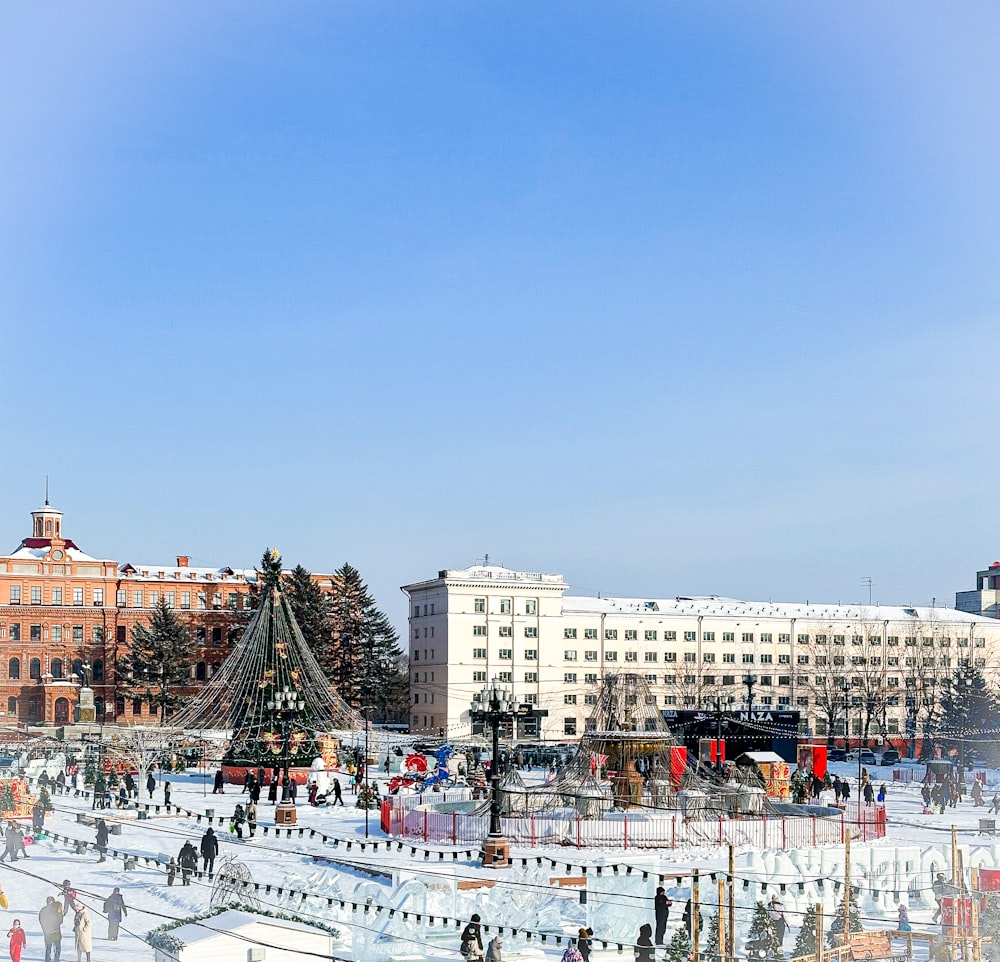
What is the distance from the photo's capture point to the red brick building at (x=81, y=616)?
9756 centimetres

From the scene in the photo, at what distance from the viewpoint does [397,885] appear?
96.9 feet

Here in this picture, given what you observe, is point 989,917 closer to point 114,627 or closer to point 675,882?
point 675,882

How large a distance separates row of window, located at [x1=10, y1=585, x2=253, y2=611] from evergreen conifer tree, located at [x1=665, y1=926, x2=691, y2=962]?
7978 cm

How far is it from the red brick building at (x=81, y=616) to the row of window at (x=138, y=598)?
7cm

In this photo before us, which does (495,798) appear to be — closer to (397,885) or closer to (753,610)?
(397,885)

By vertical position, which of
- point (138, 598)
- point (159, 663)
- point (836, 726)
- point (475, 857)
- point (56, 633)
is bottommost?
point (475, 857)

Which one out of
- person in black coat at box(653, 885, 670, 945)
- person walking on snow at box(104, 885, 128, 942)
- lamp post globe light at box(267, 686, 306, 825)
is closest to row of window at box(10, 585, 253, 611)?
lamp post globe light at box(267, 686, 306, 825)

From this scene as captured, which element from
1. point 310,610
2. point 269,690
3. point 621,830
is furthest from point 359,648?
point 621,830

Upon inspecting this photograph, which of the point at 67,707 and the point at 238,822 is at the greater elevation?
the point at 67,707

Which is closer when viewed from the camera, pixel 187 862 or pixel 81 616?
pixel 187 862

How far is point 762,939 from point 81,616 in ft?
270

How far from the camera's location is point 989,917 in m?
27.7

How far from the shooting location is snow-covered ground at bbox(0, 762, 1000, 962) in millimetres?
27188

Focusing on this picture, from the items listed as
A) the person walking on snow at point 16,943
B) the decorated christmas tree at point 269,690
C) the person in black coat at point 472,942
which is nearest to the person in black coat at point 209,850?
the person walking on snow at point 16,943
